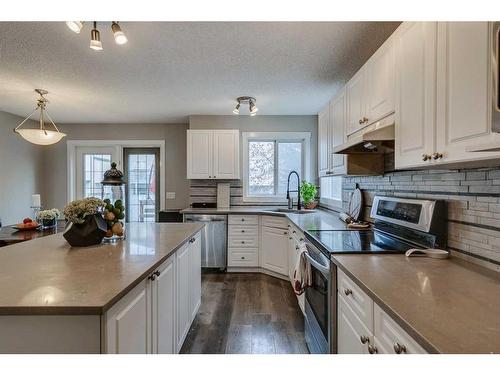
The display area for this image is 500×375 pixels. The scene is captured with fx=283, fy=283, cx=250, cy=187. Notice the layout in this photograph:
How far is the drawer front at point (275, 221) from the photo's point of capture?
3647 mm

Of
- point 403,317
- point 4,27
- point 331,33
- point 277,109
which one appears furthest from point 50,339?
point 277,109

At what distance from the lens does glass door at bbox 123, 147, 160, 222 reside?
5289mm

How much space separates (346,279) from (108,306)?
1026 millimetres

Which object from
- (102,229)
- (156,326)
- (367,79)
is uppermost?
(367,79)

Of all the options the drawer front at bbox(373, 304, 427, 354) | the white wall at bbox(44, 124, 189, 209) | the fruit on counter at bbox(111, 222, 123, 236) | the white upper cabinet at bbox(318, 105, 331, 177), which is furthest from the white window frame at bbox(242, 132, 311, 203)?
the drawer front at bbox(373, 304, 427, 354)

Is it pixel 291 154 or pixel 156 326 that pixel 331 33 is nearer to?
pixel 156 326

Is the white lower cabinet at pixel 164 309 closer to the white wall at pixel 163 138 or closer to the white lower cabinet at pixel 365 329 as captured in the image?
the white lower cabinet at pixel 365 329

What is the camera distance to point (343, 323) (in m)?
1.40

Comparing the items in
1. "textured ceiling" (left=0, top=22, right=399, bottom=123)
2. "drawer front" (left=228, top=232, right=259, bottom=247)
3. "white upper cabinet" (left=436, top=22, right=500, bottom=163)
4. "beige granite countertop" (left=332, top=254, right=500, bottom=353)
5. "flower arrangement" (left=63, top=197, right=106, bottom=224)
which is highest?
"textured ceiling" (left=0, top=22, right=399, bottom=123)

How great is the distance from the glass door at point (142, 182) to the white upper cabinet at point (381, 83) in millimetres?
4142

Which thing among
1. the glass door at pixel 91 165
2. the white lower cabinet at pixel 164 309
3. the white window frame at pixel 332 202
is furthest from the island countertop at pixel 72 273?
the glass door at pixel 91 165

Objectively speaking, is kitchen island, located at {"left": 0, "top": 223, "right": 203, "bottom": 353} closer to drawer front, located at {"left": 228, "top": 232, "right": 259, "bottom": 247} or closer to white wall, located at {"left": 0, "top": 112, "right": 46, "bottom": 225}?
drawer front, located at {"left": 228, "top": 232, "right": 259, "bottom": 247}

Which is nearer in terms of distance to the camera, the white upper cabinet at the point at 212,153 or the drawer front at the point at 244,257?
the drawer front at the point at 244,257

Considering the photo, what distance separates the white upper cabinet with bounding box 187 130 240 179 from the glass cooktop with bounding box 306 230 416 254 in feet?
7.94
